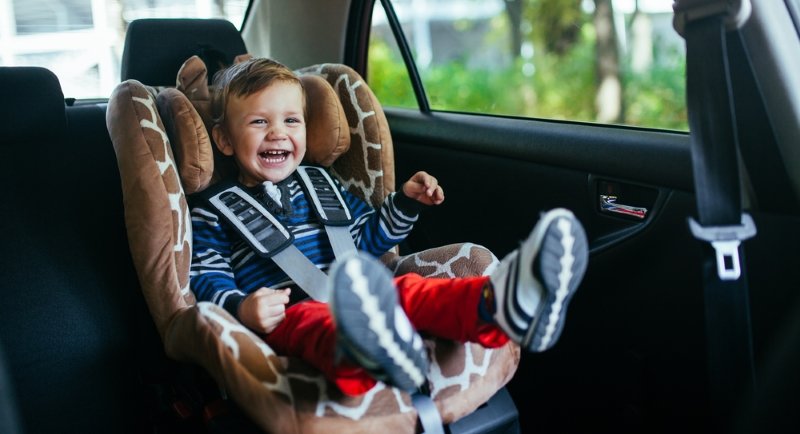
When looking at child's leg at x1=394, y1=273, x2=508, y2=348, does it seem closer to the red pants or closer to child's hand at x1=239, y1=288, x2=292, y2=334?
the red pants

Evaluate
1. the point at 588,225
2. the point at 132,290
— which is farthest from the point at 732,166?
the point at 132,290

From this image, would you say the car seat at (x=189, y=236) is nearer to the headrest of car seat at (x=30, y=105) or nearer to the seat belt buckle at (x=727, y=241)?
the headrest of car seat at (x=30, y=105)

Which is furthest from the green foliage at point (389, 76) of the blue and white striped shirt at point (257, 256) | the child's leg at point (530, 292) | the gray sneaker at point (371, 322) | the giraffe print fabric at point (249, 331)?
the gray sneaker at point (371, 322)

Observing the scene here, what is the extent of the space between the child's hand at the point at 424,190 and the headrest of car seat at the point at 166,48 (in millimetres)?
688

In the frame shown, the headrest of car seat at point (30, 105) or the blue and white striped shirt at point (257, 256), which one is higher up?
the headrest of car seat at point (30, 105)

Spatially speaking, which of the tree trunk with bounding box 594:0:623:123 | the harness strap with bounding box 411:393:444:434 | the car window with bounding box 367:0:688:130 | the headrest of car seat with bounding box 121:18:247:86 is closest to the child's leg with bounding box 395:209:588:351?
the harness strap with bounding box 411:393:444:434

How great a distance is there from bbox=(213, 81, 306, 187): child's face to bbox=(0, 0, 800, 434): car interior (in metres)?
0.11

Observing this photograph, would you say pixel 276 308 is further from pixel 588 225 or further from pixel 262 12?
pixel 262 12

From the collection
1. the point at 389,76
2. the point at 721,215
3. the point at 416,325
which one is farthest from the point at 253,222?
the point at 389,76

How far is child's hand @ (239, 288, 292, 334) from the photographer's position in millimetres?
1361

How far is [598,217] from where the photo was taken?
1699mm

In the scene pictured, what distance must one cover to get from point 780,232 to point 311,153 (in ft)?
3.55

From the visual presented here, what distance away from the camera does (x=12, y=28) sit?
2332 millimetres

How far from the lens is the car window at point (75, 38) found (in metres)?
2.39
